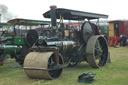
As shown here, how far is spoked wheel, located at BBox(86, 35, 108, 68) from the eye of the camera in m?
6.39

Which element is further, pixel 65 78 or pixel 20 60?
pixel 20 60

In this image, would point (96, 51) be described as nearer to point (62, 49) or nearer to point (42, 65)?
point (62, 49)

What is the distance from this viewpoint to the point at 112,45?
56.2ft

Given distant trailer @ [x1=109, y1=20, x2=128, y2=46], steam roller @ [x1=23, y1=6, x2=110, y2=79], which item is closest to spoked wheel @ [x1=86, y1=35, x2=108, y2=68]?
steam roller @ [x1=23, y1=6, x2=110, y2=79]

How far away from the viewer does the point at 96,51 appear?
22.2 feet

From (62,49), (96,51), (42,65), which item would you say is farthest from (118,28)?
(42,65)

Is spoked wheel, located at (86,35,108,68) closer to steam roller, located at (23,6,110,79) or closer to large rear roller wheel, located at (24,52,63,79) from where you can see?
steam roller, located at (23,6,110,79)

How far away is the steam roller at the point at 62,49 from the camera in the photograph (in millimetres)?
4949

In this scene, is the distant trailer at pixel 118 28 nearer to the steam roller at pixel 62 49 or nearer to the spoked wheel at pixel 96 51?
the spoked wheel at pixel 96 51

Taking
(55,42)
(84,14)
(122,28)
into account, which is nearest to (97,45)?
(84,14)

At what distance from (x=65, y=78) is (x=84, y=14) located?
243 cm

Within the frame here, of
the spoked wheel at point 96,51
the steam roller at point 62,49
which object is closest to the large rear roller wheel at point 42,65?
the steam roller at point 62,49

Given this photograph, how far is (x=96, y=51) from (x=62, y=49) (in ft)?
4.87

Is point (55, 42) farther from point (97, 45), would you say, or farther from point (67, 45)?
point (97, 45)
